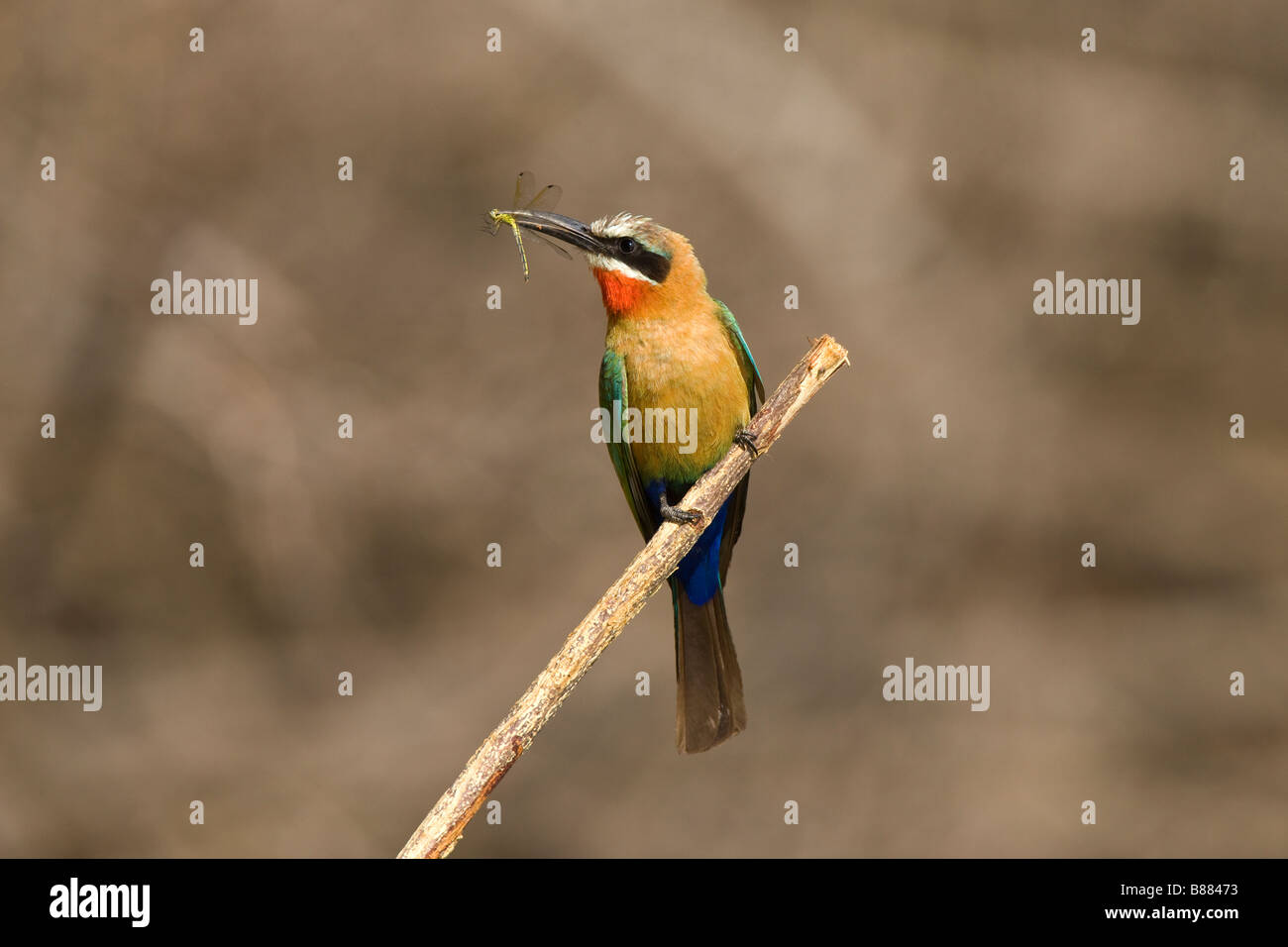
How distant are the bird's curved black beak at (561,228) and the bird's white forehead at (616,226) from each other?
0.02 m

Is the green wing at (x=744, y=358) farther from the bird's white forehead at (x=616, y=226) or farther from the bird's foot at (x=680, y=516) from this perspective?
the bird's foot at (x=680, y=516)

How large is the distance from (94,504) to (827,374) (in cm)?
501

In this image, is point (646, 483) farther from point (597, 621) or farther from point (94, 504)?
point (94, 504)

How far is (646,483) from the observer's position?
3785mm

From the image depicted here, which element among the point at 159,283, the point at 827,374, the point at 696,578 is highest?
the point at 159,283

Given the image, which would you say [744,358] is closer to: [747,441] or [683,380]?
[683,380]

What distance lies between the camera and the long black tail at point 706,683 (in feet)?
11.8

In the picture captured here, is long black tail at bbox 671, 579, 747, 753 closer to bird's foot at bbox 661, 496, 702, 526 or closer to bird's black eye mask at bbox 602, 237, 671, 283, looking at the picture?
bird's foot at bbox 661, 496, 702, 526

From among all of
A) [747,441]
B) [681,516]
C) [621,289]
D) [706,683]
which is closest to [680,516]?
[681,516]

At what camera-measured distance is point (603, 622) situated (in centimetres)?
290

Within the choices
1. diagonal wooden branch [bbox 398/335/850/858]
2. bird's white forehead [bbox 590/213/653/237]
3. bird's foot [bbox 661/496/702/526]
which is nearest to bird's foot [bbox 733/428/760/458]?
diagonal wooden branch [bbox 398/335/850/858]

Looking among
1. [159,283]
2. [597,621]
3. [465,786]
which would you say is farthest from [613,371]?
[159,283]

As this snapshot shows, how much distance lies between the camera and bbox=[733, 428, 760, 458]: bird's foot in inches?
134

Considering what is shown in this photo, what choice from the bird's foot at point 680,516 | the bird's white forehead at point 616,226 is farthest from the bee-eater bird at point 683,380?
the bird's foot at point 680,516
